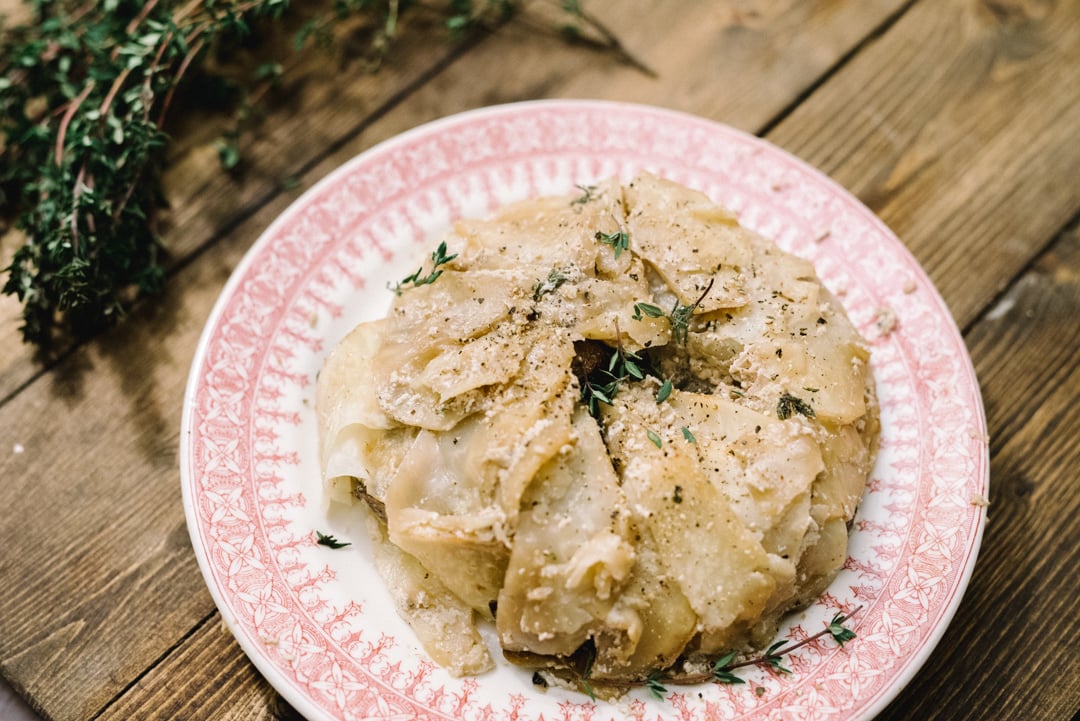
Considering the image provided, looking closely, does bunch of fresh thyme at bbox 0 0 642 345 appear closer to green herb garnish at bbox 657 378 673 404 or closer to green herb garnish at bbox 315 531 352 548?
green herb garnish at bbox 315 531 352 548

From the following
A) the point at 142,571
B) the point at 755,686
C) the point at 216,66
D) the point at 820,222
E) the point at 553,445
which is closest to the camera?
the point at 553,445

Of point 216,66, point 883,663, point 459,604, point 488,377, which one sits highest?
point 216,66

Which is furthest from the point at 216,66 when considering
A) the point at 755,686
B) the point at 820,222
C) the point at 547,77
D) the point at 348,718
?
the point at 755,686

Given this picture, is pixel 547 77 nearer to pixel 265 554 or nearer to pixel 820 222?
pixel 820 222

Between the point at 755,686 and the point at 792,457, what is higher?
the point at 792,457

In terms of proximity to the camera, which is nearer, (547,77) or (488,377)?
(488,377)

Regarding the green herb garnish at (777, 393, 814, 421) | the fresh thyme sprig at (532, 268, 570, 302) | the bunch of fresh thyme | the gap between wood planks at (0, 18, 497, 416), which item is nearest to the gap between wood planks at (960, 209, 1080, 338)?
the green herb garnish at (777, 393, 814, 421)

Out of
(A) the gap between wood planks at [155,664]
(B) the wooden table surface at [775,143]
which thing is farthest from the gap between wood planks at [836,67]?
(A) the gap between wood planks at [155,664]

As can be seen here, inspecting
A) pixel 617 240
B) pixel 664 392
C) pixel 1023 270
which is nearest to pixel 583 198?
pixel 617 240
